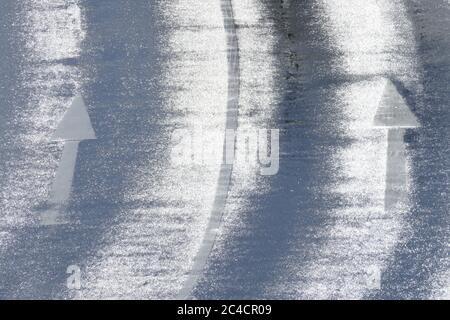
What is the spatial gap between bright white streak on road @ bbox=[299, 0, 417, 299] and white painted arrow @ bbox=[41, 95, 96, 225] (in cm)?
269

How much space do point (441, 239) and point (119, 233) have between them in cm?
335

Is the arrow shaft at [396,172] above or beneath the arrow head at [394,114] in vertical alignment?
beneath

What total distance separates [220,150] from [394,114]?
196cm

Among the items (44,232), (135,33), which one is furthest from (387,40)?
(44,232)

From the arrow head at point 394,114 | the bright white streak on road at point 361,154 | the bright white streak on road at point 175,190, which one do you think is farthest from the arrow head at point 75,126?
the arrow head at point 394,114

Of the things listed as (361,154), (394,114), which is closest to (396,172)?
(361,154)

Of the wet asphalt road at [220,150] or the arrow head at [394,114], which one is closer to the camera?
the wet asphalt road at [220,150]

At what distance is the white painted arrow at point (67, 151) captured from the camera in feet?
30.4

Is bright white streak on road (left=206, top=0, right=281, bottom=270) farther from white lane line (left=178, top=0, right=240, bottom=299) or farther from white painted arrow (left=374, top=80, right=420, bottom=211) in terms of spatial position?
white painted arrow (left=374, top=80, right=420, bottom=211)

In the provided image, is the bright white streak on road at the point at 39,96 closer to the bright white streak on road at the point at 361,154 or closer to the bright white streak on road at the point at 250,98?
the bright white streak on road at the point at 250,98

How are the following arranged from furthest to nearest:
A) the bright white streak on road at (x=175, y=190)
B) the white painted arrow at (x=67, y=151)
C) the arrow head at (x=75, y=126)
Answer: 1. the arrow head at (x=75, y=126)
2. the white painted arrow at (x=67, y=151)
3. the bright white streak on road at (x=175, y=190)

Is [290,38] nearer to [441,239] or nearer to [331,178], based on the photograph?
[331,178]

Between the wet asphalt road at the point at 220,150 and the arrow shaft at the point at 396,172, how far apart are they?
0.02 metres
